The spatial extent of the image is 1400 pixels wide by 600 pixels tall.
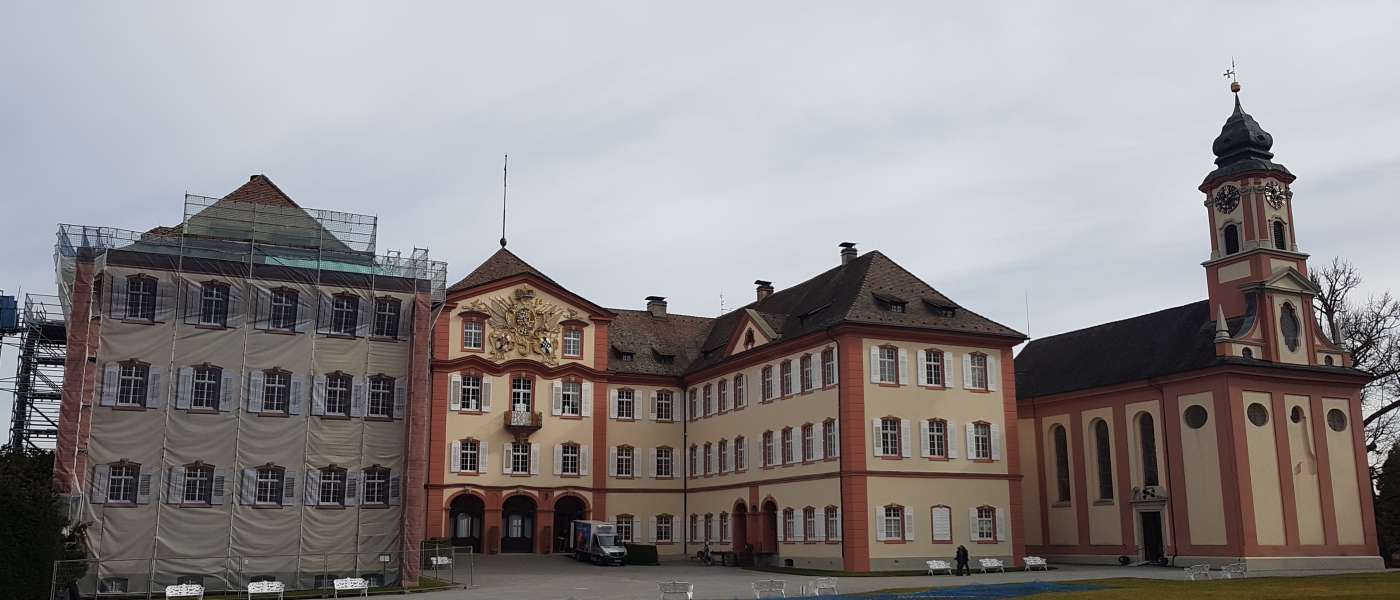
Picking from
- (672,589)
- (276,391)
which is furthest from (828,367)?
(672,589)

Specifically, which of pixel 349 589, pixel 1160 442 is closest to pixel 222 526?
pixel 349 589

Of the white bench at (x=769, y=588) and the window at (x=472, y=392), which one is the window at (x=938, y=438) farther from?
the window at (x=472, y=392)

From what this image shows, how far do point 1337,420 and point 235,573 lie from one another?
38914 mm

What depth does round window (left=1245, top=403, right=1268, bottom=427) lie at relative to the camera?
4447 centimetres

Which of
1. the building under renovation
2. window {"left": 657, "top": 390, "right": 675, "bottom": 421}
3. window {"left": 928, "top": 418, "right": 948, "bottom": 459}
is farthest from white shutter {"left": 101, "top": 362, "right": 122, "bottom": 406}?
window {"left": 928, "top": 418, "right": 948, "bottom": 459}

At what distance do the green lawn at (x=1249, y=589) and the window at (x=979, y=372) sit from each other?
12.3m

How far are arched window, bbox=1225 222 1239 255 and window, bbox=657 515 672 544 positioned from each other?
26.8 meters

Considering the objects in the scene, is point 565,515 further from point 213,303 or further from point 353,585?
point 353,585

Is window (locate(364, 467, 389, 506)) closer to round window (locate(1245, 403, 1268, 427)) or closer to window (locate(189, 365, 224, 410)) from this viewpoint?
window (locate(189, 365, 224, 410))

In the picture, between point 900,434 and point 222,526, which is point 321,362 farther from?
point 900,434

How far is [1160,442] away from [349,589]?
29566 millimetres

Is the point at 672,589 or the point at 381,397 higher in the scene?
the point at 381,397

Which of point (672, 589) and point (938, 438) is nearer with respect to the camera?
point (672, 589)

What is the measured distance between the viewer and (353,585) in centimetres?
3312
